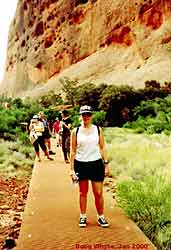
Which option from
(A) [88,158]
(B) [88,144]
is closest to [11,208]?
(A) [88,158]

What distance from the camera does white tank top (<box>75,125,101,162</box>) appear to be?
8.40 m

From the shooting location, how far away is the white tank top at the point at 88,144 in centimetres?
840

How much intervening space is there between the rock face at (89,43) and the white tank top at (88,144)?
6105cm

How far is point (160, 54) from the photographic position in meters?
76.4

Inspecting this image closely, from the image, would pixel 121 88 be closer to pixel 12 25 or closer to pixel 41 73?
pixel 41 73

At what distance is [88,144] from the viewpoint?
27.6ft

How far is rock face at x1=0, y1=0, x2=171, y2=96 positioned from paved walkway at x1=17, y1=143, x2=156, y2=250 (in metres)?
58.5

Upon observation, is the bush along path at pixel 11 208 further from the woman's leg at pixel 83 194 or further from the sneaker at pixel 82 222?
the woman's leg at pixel 83 194

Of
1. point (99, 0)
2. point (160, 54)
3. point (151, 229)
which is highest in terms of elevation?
point (99, 0)

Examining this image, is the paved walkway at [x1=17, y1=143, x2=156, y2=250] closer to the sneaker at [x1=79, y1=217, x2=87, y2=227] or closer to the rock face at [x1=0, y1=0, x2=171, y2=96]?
the sneaker at [x1=79, y1=217, x2=87, y2=227]

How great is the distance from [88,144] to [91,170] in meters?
0.37

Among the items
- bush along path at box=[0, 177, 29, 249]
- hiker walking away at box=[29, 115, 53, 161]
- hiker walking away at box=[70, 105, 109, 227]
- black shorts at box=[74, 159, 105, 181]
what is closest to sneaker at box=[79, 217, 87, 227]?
hiker walking away at box=[70, 105, 109, 227]

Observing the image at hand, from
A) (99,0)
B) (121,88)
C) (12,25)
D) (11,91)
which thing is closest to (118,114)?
(121,88)

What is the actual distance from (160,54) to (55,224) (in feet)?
227
